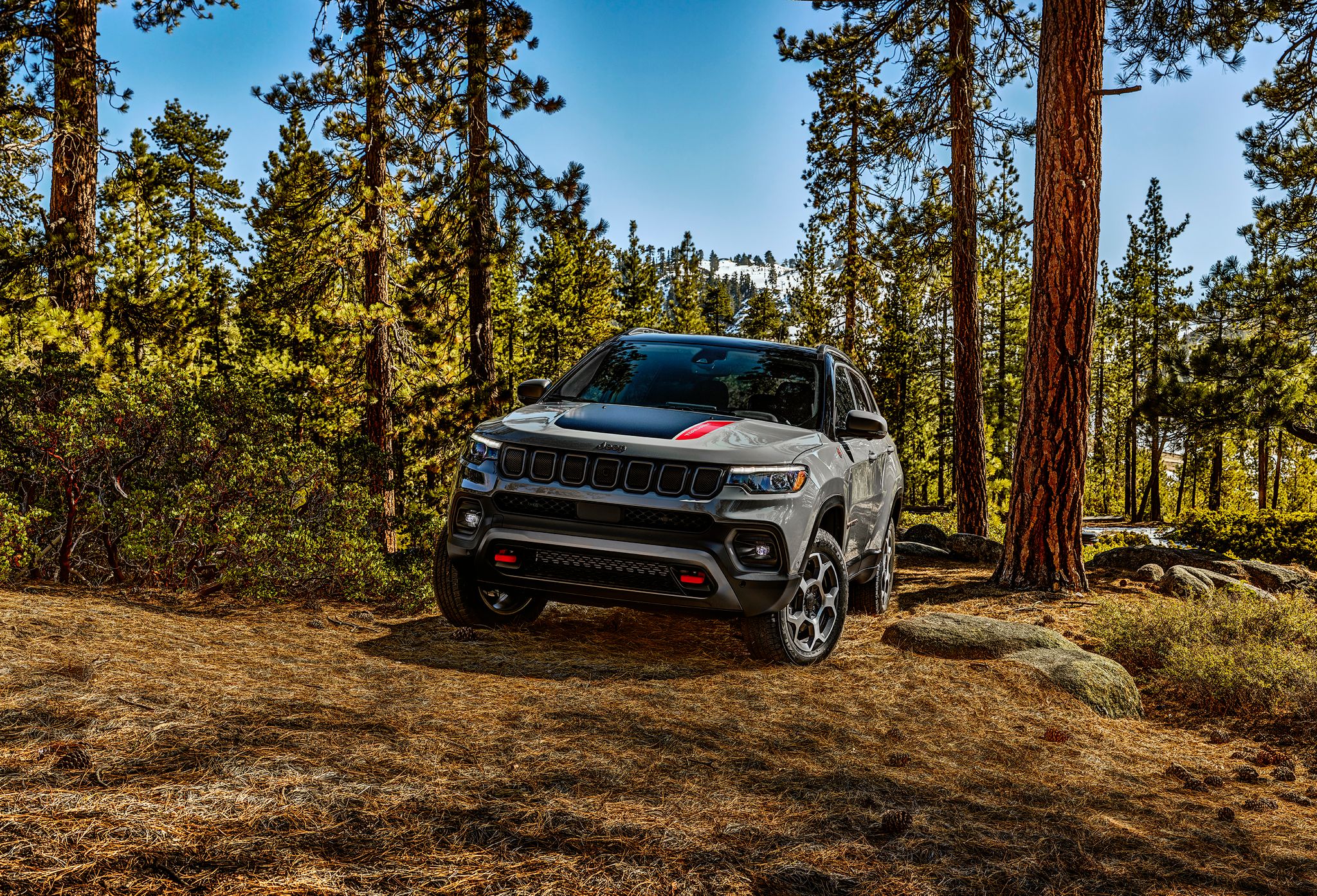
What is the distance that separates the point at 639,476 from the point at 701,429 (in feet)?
1.89

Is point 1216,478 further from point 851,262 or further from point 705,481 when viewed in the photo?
point 705,481

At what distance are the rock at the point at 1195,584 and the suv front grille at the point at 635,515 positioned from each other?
21.1ft

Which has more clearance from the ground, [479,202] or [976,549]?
[479,202]

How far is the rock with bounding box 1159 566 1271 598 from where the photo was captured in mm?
9617

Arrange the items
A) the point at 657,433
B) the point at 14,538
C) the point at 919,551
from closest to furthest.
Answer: the point at 657,433 < the point at 14,538 < the point at 919,551

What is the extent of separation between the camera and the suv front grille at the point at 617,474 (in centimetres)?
536

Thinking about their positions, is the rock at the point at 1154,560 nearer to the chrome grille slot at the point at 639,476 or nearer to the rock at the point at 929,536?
the rock at the point at 929,536

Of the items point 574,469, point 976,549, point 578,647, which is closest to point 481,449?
point 574,469

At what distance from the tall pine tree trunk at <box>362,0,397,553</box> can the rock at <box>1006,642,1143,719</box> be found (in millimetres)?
8224

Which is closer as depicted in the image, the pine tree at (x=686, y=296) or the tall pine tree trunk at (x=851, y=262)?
the tall pine tree trunk at (x=851, y=262)

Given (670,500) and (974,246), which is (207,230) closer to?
(974,246)

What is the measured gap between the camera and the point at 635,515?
17.6 ft

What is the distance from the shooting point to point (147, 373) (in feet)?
28.4

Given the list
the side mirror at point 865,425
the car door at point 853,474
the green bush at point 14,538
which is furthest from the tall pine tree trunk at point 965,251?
the green bush at point 14,538
